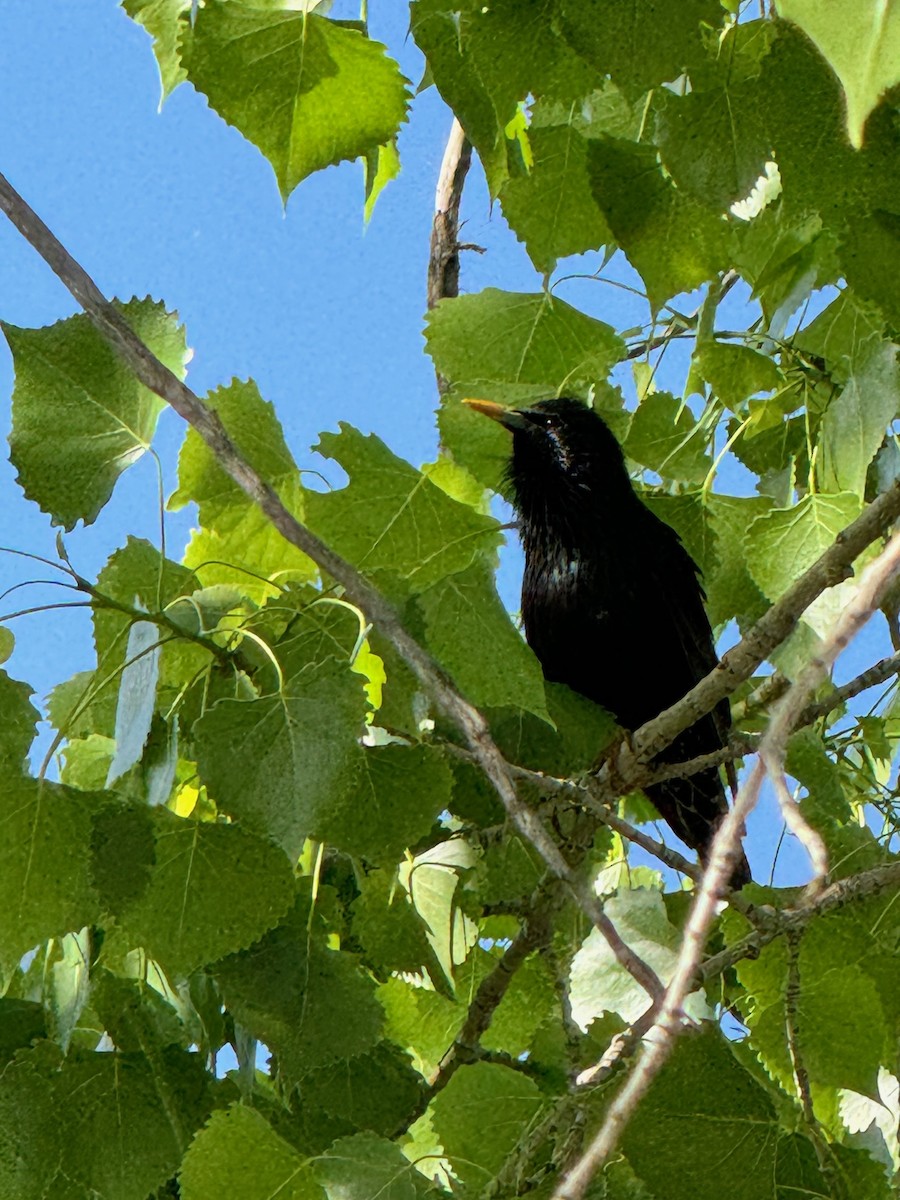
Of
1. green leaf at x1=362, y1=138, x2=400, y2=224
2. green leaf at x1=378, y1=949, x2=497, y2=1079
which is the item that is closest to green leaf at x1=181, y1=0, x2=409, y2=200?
green leaf at x1=362, y1=138, x2=400, y2=224

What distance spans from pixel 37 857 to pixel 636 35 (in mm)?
718

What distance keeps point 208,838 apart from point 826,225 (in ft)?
2.13

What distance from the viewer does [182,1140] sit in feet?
4.00

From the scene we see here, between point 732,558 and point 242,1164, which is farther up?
point 732,558

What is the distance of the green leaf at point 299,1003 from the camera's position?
1.22 metres

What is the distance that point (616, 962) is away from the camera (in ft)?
4.54

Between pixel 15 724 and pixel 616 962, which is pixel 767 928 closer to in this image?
pixel 616 962

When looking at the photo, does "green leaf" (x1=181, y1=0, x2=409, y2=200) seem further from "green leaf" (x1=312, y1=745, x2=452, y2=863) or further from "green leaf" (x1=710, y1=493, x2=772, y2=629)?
"green leaf" (x1=710, y1=493, x2=772, y2=629)

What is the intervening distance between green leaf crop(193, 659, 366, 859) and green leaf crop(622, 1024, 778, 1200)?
33 centimetres

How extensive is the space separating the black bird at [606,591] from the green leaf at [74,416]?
112cm

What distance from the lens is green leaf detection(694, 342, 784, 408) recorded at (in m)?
1.42

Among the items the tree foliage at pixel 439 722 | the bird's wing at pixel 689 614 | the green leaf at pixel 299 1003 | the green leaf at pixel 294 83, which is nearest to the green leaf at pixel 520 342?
the tree foliage at pixel 439 722

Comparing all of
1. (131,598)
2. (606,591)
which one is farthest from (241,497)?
(606,591)

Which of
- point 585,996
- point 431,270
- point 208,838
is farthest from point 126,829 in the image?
point 431,270
